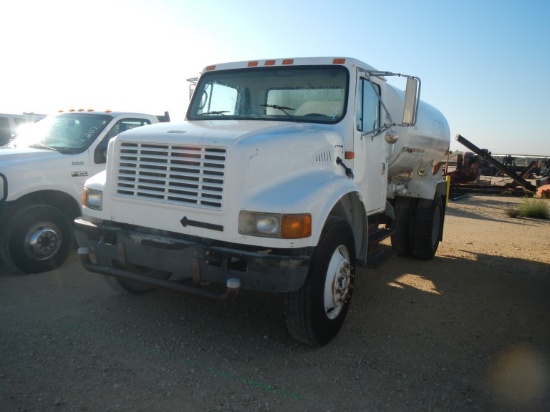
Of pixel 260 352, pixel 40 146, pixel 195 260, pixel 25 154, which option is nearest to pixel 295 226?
pixel 195 260

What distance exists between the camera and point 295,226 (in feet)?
10.5

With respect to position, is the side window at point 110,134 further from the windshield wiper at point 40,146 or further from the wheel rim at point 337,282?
the wheel rim at point 337,282

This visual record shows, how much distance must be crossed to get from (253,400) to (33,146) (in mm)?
4705

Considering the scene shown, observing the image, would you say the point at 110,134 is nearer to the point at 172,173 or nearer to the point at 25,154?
the point at 25,154

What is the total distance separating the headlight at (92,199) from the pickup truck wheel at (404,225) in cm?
473

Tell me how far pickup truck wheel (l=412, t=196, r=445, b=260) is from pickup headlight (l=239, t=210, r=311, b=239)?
174 inches

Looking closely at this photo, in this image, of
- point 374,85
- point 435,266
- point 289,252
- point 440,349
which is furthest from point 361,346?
point 435,266

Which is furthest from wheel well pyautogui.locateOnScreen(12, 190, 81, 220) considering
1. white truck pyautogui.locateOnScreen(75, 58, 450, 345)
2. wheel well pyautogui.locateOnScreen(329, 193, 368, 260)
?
wheel well pyautogui.locateOnScreen(329, 193, 368, 260)

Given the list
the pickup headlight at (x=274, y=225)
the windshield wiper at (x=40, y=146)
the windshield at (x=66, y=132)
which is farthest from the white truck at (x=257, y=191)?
the windshield wiper at (x=40, y=146)

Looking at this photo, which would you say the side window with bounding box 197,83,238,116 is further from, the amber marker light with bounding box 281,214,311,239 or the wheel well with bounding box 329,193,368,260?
the amber marker light with bounding box 281,214,311,239

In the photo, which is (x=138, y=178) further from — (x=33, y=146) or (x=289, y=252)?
(x=33, y=146)

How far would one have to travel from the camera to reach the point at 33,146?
595 cm

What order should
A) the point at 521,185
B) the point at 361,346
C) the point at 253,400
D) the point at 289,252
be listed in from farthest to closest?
the point at 521,185 → the point at 361,346 → the point at 289,252 → the point at 253,400

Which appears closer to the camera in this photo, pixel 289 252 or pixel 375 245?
pixel 289 252
